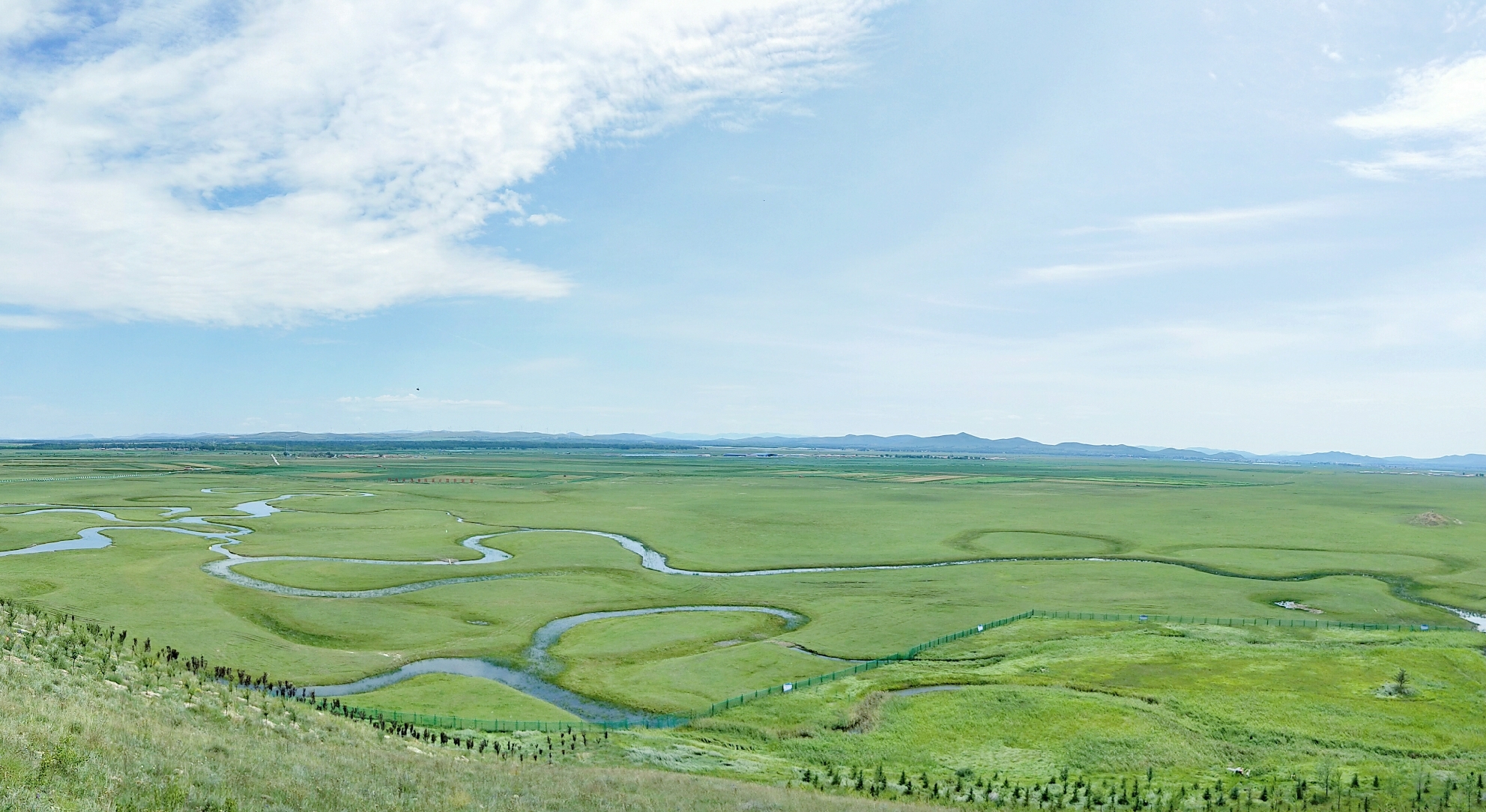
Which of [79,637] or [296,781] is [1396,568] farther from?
[79,637]

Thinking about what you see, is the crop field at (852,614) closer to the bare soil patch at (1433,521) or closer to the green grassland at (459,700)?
the green grassland at (459,700)

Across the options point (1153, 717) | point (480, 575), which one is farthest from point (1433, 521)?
point (480, 575)

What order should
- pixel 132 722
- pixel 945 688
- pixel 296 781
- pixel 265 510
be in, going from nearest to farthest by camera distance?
pixel 296 781 → pixel 132 722 → pixel 945 688 → pixel 265 510

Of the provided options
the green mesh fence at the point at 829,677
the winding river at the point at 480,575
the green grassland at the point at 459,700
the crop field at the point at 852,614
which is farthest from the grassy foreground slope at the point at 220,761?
the winding river at the point at 480,575

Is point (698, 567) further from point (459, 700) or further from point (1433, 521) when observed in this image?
point (1433, 521)

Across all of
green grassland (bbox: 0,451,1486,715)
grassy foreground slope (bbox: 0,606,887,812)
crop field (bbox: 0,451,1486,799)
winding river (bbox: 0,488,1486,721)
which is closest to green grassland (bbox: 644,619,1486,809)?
crop field (bbox: 0,451,1486,799)

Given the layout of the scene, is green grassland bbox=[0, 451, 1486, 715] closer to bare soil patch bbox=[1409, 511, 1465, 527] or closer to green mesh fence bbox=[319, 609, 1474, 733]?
green mesh fence bbox=[319, 609, 1474, 733]

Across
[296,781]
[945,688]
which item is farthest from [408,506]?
[296,781]
